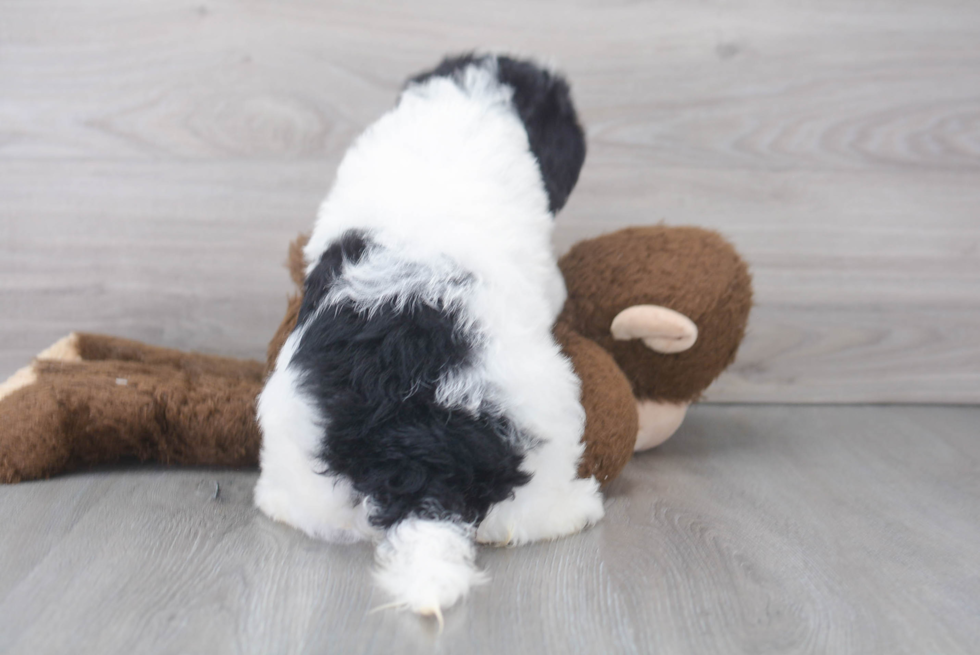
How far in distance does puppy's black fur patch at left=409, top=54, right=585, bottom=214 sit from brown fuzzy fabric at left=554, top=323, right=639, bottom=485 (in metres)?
0.16

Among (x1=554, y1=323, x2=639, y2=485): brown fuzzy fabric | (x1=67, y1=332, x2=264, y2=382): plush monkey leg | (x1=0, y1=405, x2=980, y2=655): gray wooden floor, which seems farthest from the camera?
(x1=67, y1=332, x2=264, y2=382): plush monkey leg

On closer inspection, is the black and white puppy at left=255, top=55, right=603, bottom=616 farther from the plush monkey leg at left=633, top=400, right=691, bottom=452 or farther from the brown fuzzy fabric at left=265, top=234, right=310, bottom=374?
the plush monkey leg at left=633, top=400, right=691, bottom=452

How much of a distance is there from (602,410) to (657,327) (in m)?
0.13

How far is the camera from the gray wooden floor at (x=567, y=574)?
56 cm

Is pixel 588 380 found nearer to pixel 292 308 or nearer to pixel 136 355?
pixel 292 308

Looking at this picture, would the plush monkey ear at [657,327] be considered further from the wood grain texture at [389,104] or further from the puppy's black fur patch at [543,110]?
the wood grain texture at [389,104]

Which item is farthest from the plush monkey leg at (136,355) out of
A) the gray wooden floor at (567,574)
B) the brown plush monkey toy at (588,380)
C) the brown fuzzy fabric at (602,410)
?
the brown fuzzy fabric at (602,410)

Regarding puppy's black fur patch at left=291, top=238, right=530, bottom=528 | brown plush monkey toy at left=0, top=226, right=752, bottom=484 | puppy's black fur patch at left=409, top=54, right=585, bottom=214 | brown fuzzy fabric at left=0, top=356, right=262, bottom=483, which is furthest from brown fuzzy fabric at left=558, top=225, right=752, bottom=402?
brown fuzzy fabric at left=0, top=356, right=262, bottom=483

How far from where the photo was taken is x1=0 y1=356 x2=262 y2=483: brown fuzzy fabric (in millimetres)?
797

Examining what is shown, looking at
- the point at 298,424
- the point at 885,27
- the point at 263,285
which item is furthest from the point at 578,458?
the point at 885,27

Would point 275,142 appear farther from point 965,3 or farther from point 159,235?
point 965,3

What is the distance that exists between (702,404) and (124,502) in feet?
2.87

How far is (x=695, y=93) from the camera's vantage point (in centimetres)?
113

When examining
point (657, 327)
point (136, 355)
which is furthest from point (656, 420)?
point (136, 355)
